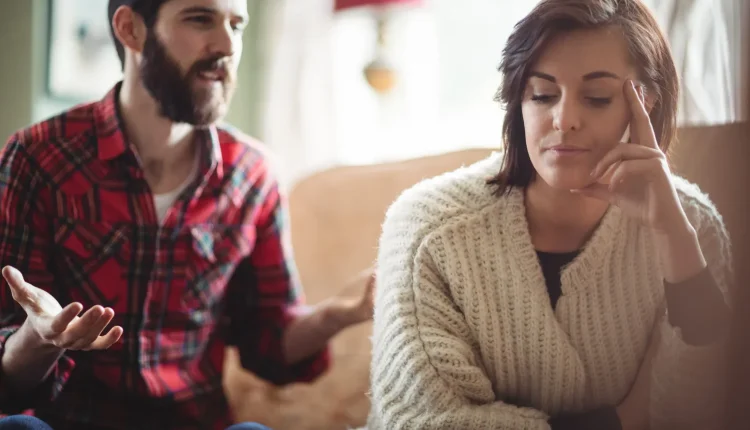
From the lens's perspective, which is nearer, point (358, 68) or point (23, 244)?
point (23, 244)

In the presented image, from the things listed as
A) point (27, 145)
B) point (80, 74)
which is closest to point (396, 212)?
point (27, 145)

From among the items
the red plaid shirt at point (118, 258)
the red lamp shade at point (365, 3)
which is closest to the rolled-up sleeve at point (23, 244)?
the red plaid shirt at point (118, 258)

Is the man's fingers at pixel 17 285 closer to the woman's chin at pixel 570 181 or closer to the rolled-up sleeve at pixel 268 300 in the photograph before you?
the rolled-up sleeve at pixel 268 300

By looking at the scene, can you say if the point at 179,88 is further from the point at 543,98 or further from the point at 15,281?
the point at 543,98

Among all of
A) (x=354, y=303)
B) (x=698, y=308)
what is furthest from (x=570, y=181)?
(x=354, y=303)

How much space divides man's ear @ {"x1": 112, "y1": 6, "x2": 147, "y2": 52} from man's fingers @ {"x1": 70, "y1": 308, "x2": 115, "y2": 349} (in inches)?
12.1

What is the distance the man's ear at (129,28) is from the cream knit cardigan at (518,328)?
37cm

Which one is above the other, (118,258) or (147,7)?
(147,7)

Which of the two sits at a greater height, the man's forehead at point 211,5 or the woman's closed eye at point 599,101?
the man's forehead at point 211,5

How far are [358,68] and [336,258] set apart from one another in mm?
478

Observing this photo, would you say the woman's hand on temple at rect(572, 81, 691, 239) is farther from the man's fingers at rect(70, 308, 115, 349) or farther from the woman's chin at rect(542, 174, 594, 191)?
the man's fingers at rect(70, 308, 115, 349)

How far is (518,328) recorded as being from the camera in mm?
695

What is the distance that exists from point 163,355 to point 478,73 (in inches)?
26.0

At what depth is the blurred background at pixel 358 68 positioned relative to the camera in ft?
2.23
